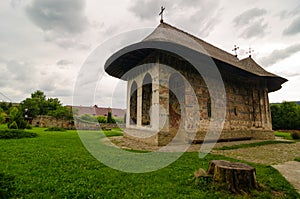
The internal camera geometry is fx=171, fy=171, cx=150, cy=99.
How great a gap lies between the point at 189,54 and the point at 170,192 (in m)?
7.12

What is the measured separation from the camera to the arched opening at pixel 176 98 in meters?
9.25

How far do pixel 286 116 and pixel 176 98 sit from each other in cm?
2114

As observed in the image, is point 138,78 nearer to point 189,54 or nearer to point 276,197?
point 189,54

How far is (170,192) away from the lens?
2.64 metres

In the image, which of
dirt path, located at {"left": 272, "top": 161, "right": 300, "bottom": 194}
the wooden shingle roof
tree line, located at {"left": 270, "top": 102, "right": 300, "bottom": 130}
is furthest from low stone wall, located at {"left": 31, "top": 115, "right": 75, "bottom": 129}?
tree line, located at {"left": 270, "top": 102, "right": 300, "bottom": 130}

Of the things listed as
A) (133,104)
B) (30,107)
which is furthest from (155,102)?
(30,107)

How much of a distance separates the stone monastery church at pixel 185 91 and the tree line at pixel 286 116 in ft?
44.8

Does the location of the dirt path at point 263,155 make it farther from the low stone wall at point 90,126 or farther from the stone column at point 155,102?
the low stone wall at point 90,126

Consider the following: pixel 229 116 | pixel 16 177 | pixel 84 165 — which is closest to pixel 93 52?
pixel 84 165

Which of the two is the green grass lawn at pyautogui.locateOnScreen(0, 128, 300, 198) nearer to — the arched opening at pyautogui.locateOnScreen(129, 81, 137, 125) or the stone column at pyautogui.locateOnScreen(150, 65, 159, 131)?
the stone column at pyautogui.locateOnScreen(150, 65, 159, 131)

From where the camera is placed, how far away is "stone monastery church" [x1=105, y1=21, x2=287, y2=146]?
7977 mm

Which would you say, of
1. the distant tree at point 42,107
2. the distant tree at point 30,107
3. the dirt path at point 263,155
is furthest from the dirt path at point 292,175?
the distant tree at point 30,107

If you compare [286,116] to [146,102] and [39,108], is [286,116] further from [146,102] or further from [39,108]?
[39,108]

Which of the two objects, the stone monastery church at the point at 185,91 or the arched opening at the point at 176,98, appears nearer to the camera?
the stone monastery church at the point at 185,91
